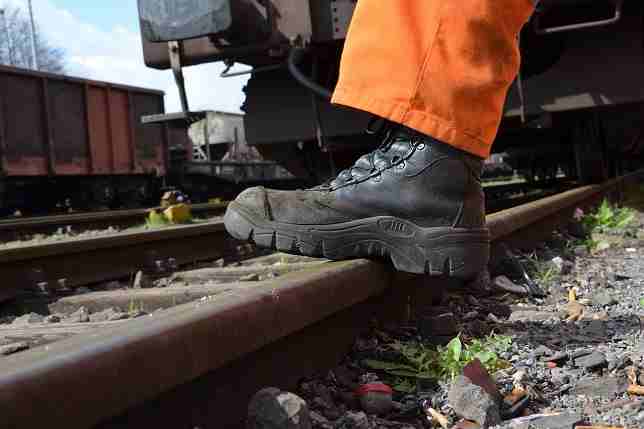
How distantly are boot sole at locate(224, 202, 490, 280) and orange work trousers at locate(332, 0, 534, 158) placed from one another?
0.74ft

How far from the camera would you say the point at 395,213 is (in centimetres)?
170

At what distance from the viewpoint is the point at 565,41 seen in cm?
461

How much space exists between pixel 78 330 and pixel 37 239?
387cm

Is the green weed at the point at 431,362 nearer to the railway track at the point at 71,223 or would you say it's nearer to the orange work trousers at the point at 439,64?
the orange work trousers at the point at 439,64

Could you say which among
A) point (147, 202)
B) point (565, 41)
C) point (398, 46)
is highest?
point (565, 41)

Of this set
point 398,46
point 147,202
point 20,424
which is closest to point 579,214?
point 398,46

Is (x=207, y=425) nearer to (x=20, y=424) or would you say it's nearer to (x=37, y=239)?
(x=20, y=424)

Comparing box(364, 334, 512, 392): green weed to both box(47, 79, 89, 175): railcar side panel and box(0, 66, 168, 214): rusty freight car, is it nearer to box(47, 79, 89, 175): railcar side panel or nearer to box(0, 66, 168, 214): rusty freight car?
box(0, 66, 168, 214): rusty freight car

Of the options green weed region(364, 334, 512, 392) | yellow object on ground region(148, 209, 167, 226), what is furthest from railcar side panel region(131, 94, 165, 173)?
green weed region(364, 334, 512, 392)

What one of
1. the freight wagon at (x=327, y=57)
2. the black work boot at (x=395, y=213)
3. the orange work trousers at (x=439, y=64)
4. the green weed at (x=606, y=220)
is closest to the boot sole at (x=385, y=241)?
the black work boot at (x=395, y=213)

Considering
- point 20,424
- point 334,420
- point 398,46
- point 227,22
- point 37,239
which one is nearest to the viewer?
point 20,424

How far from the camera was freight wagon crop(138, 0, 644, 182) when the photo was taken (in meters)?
3.97

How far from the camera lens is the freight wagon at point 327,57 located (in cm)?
397

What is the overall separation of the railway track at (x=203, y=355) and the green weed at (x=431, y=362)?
13 cm
